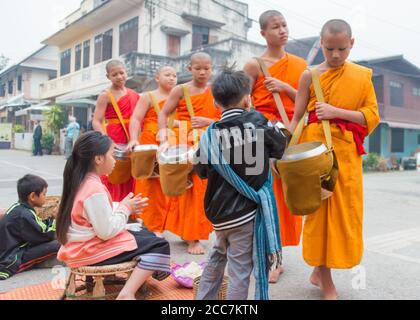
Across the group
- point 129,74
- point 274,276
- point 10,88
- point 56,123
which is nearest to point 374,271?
point 274,276

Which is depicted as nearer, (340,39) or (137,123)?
(340,39)

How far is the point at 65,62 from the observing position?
24.7 m

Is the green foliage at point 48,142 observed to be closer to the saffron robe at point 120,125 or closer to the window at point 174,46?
the window at point 174,46

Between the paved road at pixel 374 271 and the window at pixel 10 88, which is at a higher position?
the window at pixel 10 88

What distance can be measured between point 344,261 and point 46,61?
3250 centimetres

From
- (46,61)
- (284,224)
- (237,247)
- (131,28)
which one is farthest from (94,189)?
(46,61)

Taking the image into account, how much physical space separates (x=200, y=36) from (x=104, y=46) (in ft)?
15.9

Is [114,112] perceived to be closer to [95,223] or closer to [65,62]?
[95,223]

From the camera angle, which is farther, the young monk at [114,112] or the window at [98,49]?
the window at [98,49]

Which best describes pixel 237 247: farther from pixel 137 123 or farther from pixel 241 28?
pixel 241 28

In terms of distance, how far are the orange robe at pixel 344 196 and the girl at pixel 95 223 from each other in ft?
3.35

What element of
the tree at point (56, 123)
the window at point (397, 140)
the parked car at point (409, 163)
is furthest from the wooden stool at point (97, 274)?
the window at point (397, 140)

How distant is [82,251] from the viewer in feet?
8.35

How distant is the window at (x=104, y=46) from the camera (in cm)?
1958
